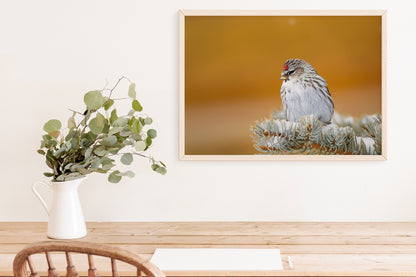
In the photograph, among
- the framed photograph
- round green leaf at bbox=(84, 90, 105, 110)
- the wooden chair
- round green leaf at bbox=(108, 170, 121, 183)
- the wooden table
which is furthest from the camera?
the framed photograph

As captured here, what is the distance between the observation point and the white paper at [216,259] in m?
1.11

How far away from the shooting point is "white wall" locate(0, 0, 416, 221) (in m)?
1.63

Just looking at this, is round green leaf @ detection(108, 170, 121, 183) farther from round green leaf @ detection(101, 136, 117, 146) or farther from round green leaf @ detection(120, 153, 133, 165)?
round green leaf @ detection(101, 136, 117, 146)

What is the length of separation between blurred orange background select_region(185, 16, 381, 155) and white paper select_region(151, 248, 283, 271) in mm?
513

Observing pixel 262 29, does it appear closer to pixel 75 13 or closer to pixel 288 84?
pixel 288 84

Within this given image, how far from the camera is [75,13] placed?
163 centimetres

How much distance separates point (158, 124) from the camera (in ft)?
5.41

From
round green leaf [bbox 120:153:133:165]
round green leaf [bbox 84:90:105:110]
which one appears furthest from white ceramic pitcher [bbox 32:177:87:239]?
round green leaf [bbox 84:90:105:110]

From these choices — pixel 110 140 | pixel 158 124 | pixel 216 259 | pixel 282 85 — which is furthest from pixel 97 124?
pixel 282 85

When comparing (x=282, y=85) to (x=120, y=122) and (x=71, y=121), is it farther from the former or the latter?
(x=71, y=121)

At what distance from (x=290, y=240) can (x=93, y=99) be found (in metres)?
0.86

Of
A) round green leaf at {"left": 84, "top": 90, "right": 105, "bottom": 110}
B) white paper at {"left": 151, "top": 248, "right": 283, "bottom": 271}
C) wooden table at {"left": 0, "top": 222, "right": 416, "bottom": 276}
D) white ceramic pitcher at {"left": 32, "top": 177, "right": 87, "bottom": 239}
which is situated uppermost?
round green leaf at {"left": 84, "top": 90, "right": 105, "bottom": 110}

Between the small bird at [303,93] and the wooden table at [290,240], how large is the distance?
475 millimetres

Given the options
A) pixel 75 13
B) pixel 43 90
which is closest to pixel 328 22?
pixel 75 13
